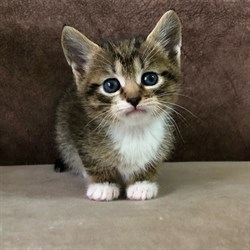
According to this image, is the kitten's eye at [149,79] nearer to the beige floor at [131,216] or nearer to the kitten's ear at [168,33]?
the kitten's ear at [168,33]

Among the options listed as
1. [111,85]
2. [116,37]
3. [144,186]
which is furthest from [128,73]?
[116,37]

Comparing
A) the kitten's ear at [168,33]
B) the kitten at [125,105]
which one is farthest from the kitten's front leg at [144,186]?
the kitten's ear at [168,33]

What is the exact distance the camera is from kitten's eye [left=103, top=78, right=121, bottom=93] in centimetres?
126

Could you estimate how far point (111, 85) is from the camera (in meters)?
1.27

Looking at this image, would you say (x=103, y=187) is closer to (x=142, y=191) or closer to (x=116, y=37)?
(x=142, y=191)

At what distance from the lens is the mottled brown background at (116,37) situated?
1.59m

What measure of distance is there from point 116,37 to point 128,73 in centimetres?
39

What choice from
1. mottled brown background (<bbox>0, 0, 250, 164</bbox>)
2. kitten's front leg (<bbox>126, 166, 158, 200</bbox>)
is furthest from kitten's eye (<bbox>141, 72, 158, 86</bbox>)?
mottled brown background (<bbox>0, 0, 250, 164</bbox>)

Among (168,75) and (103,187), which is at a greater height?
(168,75)

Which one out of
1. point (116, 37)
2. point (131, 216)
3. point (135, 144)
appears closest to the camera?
point (131, 216)

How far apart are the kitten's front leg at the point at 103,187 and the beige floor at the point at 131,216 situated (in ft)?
0.08

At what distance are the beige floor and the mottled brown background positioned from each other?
24 cm

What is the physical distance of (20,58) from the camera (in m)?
1.61

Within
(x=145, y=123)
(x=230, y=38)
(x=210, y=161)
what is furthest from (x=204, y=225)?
(x=230, y=38)
